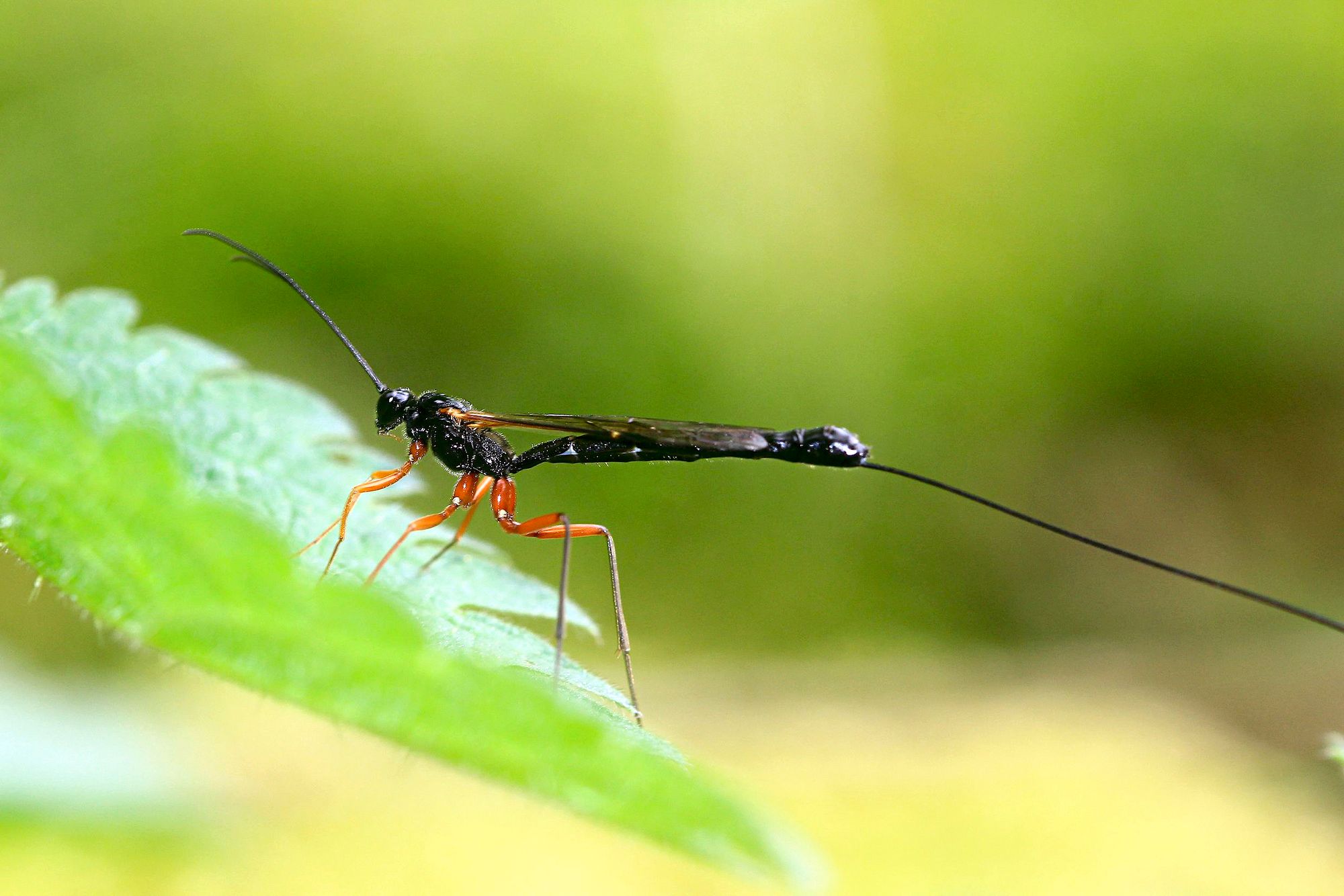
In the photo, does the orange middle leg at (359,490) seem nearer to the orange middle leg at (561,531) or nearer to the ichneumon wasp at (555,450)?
the ichneumon wasp at (555,450)

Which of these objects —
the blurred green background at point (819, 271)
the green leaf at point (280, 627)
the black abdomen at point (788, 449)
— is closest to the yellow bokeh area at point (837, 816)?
the blurred green background at point (819, 271)

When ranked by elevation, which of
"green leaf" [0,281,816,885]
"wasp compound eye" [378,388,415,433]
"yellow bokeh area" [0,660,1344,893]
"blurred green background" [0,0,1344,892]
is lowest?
"green leaf" [0,281,816,885]

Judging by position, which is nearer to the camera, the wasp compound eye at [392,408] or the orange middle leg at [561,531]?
the orange middle leg at [561,531]

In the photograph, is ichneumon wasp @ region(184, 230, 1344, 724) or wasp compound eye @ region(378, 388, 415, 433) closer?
ichneumon wasp @ region(184, 230, 1344, 724)

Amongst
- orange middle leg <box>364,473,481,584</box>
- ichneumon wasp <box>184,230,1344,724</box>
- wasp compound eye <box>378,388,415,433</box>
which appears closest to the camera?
orange middle leg <box>364,473,481,584</box>

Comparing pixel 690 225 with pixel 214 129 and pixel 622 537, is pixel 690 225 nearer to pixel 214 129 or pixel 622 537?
pixel 622 537

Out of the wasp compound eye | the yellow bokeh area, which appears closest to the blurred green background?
the yellow bokeh area

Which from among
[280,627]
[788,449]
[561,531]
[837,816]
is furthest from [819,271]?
[280,627]

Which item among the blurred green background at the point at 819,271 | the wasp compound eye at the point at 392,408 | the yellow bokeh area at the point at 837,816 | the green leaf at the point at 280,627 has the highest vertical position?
the blurred green background at the point at 819,271

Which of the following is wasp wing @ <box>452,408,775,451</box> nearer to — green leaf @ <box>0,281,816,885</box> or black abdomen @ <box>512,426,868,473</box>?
black abdomen @ <box>512,426,868,473</box>

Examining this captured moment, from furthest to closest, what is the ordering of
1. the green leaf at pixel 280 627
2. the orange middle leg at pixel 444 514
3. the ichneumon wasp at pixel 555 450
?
the ichneumon wasp at pixel 555 450 → the orange middle leg at pixel 444 514 → the green leaf at pixel 280 627
